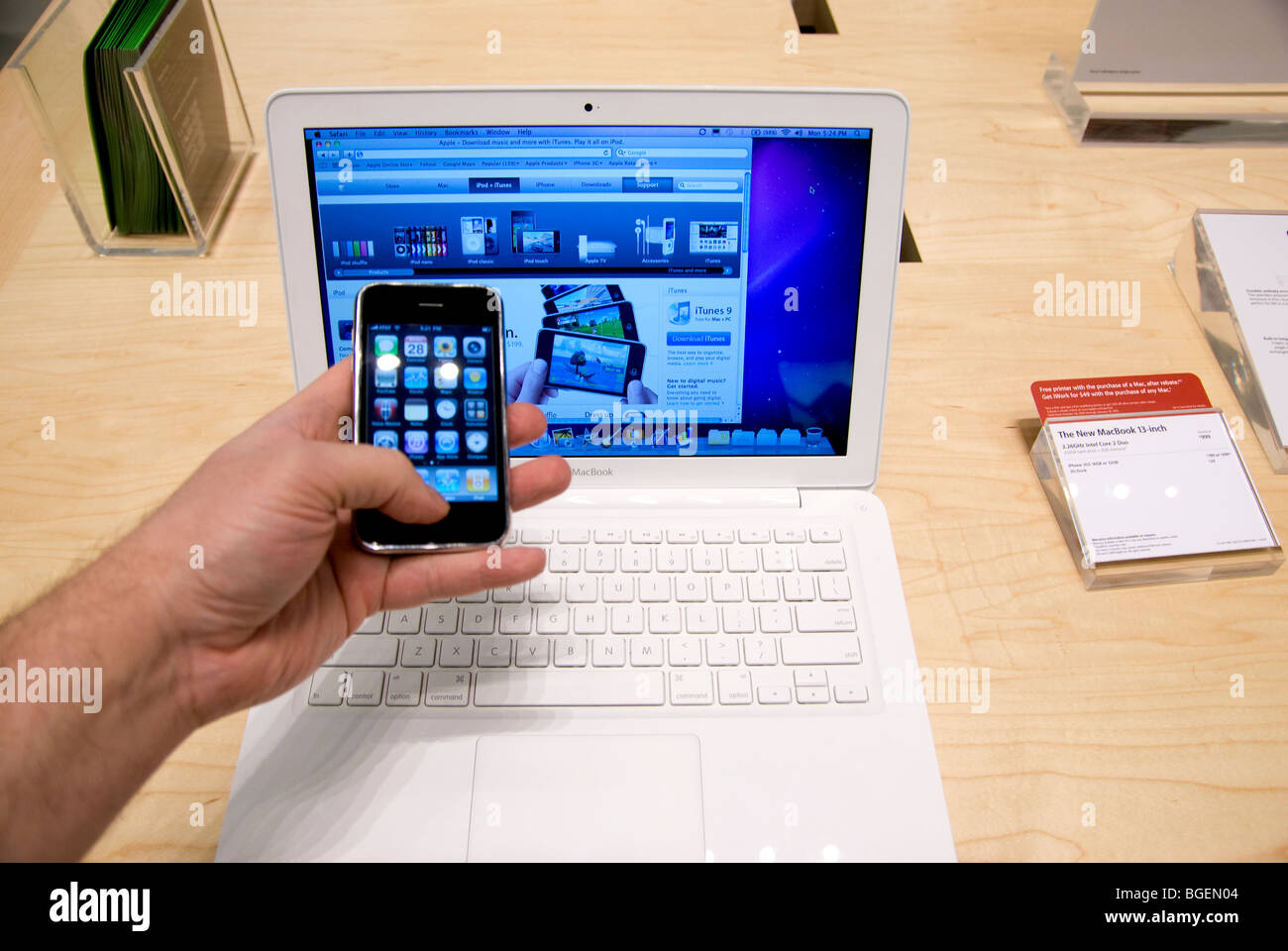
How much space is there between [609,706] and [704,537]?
0.55 feet

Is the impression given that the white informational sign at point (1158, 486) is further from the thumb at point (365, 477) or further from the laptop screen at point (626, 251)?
the thumb at point (365, 477)

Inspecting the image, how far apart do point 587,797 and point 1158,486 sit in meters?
0.56

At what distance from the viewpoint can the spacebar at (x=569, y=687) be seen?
67 centimetres

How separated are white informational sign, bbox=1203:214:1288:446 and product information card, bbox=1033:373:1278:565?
0.12 m

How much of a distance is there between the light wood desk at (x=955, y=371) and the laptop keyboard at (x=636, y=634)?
0.09 meters

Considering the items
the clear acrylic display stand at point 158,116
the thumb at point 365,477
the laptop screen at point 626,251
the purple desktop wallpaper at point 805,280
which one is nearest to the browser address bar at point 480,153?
the laptop screen at point 626,251

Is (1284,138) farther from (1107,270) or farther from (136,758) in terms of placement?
(136,758)

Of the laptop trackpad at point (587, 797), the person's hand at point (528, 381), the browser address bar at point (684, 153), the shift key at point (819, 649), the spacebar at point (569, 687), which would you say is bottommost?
the laptop trackpad at point (587, 797)

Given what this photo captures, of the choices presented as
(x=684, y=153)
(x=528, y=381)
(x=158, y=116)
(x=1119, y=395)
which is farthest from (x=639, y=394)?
(x=158, y=116)

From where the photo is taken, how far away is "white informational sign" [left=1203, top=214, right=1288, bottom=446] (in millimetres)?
861

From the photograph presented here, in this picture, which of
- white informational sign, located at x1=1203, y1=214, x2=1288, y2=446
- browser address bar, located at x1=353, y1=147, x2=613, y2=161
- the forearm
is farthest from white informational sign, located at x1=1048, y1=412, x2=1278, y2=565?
the forearm

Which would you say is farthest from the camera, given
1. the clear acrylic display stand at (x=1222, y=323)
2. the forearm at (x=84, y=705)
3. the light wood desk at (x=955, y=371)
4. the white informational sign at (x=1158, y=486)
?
the clear acrylic display stand at (x=1222, y=323)

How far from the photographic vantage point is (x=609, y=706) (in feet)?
2.19

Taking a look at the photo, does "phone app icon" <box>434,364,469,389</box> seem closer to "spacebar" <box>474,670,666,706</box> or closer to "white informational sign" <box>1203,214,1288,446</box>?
"spacebar" <box>474,670,666,706</box>
